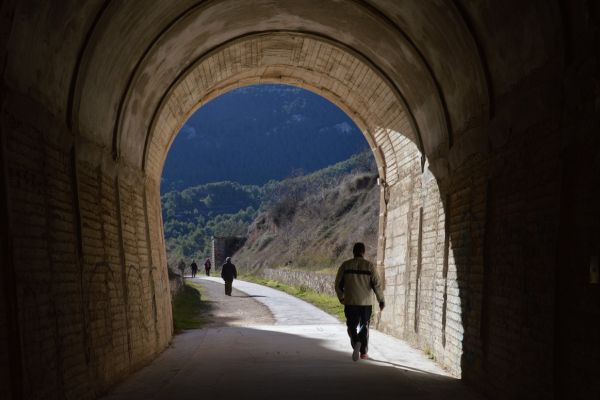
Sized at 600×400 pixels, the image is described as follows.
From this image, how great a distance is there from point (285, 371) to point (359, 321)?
51.4 inches

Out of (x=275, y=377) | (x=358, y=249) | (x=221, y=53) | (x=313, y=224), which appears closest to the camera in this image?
(x=275, y=377)

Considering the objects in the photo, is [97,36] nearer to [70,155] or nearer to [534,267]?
[70,155]

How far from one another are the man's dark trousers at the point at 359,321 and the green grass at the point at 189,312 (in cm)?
618

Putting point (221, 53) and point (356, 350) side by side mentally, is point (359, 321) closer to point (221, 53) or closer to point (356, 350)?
point (356, 350)

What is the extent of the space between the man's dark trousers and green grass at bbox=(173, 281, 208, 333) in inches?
243

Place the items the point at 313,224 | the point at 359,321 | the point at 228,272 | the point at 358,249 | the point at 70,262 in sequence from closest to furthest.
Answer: the point at 70,262 < the point at 358,249 < the point at 359,321 < the point at 228,272 < the point at 313,224

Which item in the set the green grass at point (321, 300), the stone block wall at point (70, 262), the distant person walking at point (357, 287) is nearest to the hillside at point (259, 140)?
the green grass at point (321, 300)

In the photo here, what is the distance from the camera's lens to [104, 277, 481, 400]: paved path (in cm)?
744

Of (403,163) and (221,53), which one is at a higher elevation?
(221,53)

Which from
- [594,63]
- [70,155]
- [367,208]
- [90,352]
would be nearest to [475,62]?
[594,63]

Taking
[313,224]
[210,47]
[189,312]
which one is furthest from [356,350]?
[313,224]

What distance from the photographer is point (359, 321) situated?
31.3 feet

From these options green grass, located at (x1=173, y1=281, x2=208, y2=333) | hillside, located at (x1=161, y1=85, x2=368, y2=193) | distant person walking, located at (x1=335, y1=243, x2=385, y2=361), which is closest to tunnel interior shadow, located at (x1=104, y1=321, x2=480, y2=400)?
distant person walking, located at (x1=335, y1=243, x2=385, y2=361)

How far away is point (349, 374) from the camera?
872cm
